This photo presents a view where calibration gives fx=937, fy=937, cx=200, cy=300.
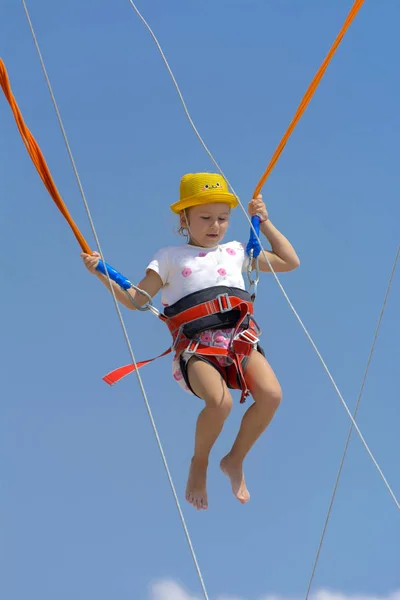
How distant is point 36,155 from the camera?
5867mm

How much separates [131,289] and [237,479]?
135cm

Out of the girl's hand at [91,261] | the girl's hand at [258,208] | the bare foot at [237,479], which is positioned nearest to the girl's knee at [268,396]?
the bare foot at [237,479]

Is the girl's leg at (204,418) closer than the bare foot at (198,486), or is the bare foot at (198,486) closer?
the girl's leg at (204,418)

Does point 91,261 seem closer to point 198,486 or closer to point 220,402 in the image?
point 220,402

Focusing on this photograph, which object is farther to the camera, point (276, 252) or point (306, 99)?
point (276, 252)

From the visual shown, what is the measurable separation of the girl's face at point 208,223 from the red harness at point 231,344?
396mm

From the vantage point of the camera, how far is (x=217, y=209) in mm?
5934

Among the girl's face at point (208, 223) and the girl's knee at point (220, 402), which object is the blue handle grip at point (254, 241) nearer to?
the girl's face at point (208, 223)

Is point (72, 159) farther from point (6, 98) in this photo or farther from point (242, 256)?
point (242, 256)

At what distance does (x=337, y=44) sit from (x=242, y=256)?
145 centimetres

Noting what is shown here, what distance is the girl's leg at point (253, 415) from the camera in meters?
5.71

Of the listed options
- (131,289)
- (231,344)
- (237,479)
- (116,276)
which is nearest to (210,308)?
(231,344)

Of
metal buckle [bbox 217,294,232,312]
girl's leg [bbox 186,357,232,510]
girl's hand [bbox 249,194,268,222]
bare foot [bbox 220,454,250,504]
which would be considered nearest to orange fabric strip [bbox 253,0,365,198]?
girl's hand [bbox 249,194,268,222]

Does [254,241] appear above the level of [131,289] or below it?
above
